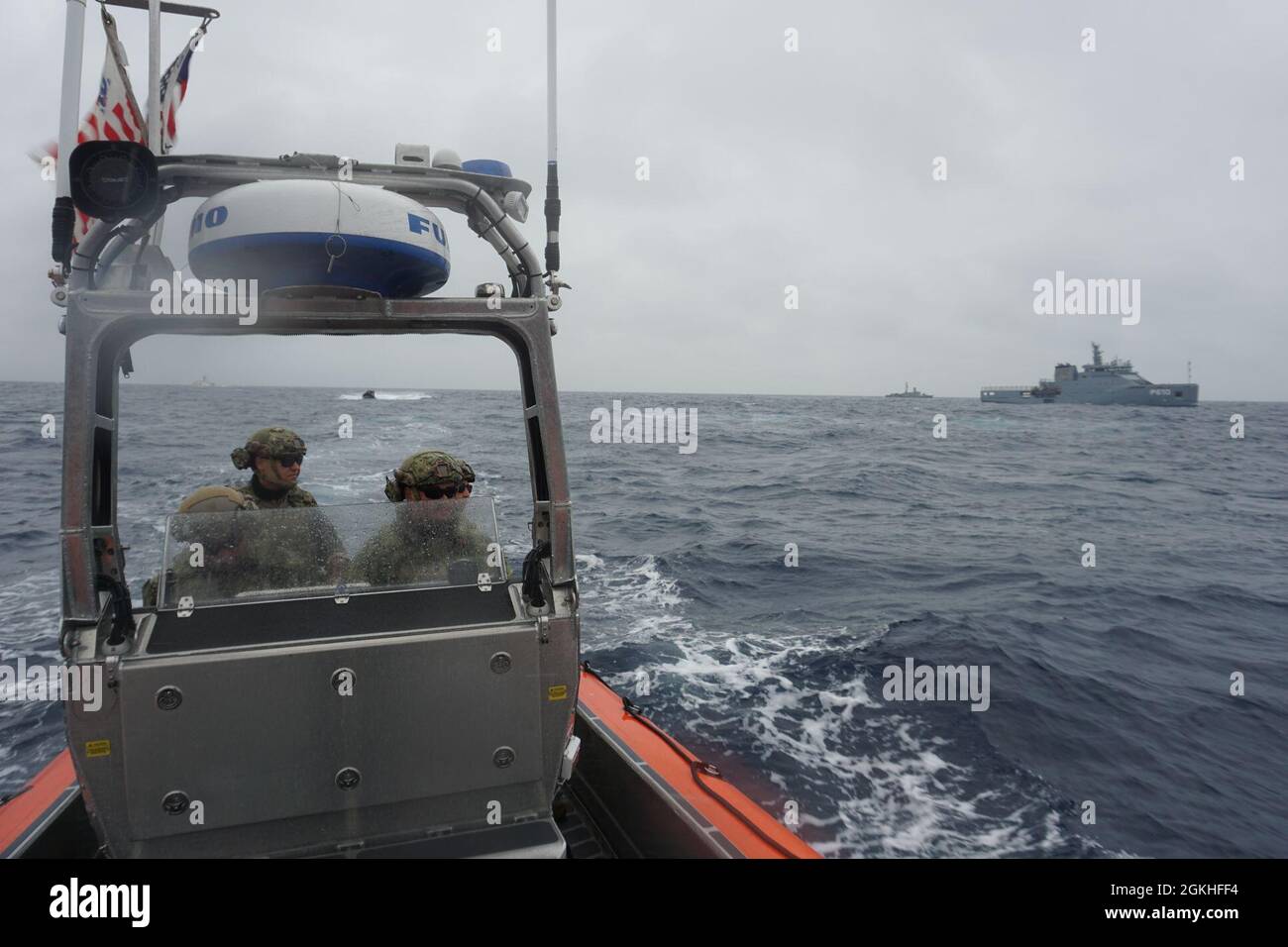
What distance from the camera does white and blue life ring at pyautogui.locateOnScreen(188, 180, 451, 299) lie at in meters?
2.16

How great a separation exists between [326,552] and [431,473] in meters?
0.88

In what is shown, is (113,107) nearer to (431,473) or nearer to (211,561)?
(211,561)

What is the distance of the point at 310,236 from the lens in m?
2.18

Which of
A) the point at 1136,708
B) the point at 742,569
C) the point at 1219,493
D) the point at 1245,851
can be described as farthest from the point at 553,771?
the point at 1219,493

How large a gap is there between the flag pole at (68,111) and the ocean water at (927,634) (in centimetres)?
456

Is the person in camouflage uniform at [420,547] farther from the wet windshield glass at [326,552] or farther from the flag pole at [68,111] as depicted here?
the flag pole at [68,111]

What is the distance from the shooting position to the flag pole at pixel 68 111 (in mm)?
2160

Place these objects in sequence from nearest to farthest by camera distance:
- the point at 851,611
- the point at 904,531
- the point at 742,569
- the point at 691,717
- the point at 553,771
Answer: the point at 553,771 < the point at 691,717 < the point at 851,611 < the point at 742,569 < the point at 904,531

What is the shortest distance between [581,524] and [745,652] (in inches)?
282

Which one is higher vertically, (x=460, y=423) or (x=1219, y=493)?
(x=460, y=423)

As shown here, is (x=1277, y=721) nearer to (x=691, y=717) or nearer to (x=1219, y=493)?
(x=691, y=717)

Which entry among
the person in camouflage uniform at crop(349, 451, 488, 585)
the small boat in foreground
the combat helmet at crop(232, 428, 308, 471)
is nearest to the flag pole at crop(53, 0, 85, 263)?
the small boat in foreground

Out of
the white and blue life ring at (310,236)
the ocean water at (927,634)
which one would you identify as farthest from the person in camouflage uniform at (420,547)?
the ocean water at (927,634)

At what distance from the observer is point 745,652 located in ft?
24.6
